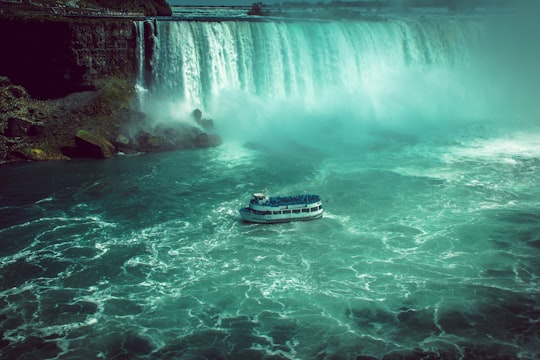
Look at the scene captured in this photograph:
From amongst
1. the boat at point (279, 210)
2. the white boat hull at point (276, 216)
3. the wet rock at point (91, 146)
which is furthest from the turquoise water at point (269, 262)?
the wet rock at point (91, 146)

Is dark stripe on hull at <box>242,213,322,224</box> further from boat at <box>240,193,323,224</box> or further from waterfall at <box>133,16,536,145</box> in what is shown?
waterfall at <box>133,16,536,145</box>

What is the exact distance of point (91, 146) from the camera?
45812mm

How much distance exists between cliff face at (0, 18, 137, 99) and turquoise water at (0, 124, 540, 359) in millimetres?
11672

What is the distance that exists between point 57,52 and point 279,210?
104 ft

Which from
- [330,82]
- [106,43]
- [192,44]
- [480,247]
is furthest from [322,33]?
[480,247]

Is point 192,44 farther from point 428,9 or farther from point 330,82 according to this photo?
point 428,9

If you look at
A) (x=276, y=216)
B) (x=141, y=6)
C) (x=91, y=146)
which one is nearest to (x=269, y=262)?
(x=276, y=216)

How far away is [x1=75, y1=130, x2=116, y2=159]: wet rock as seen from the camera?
4581 cm

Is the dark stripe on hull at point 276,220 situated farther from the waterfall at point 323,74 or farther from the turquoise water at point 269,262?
the waterfall at point 323,74

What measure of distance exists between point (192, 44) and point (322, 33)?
53.6 ft

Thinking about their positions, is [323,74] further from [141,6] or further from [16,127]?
[16,127]

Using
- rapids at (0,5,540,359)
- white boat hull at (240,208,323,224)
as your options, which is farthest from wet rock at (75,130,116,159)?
white boat hull at (240,208,323,224)

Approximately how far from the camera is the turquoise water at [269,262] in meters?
22.3

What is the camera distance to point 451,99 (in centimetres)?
6569
